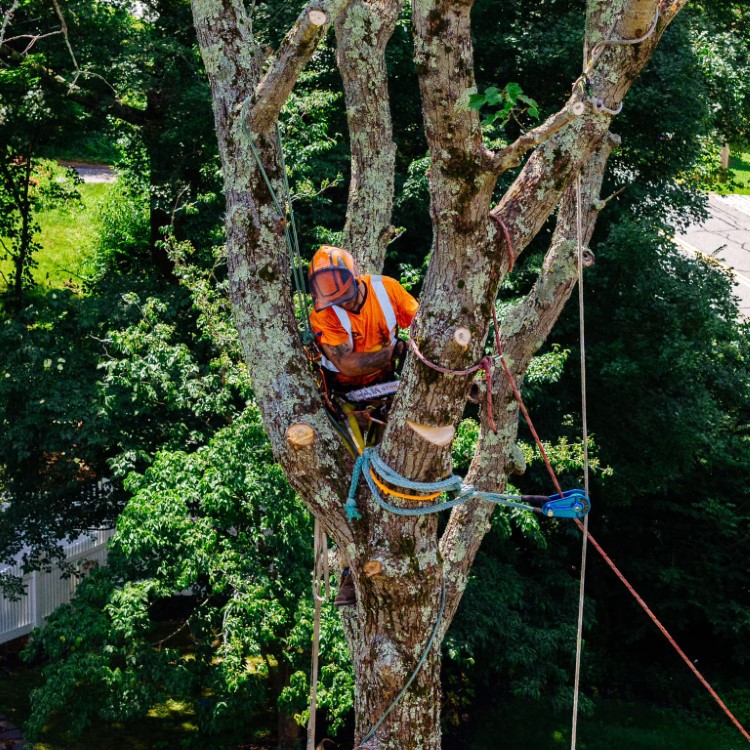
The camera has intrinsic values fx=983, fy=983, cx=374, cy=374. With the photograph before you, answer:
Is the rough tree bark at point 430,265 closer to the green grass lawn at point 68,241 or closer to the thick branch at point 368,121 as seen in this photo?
the thick branch at point 368,121

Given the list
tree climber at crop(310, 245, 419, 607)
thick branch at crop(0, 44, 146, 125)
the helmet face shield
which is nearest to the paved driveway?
thick branch at crop(0, 44, 146, 125)

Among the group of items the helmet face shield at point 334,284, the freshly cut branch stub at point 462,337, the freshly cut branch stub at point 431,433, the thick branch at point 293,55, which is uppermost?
the thick branch at point 293,55

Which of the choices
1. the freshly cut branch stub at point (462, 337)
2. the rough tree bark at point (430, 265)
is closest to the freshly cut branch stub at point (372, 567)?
the rough tree bark at point (430, 265)

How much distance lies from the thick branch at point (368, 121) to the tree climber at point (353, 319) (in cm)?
58

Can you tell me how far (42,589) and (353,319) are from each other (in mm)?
7612

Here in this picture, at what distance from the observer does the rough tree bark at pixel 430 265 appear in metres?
3.53

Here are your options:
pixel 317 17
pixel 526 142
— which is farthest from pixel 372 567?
pixel 317 17

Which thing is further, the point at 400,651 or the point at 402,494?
the point at 400,651

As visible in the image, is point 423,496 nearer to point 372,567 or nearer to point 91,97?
point 372,567

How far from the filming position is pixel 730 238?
771 inches

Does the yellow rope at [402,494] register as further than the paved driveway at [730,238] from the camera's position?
No

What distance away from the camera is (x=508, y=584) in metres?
9.03

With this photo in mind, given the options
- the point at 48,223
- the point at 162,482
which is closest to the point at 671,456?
the point at 162,482

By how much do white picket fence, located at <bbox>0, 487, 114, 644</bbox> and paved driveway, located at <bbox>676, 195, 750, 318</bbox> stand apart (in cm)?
1066
